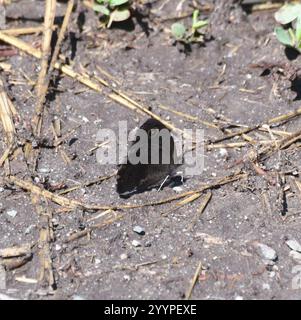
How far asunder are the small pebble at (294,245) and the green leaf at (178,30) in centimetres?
137

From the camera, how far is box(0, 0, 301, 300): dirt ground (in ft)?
8.51

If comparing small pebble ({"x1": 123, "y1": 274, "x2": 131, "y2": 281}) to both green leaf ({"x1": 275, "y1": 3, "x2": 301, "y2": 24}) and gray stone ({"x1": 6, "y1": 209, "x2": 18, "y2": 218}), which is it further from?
green leaf ({"x1": 275, "y1": 3, "x2": 301, "y2": 24})

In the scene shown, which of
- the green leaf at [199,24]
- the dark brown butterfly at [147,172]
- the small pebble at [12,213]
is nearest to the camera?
the small pebble at [12,213]

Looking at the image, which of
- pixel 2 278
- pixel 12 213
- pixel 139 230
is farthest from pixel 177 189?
pixel 2 278

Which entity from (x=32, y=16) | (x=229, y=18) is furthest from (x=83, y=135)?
(x=229, y=18)

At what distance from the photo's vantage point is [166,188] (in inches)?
117

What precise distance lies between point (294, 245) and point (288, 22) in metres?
1.11

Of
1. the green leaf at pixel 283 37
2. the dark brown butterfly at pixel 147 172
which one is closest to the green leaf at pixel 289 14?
the green leaf at pixel 283 37

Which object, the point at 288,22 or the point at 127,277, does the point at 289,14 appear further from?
the point at 127,277

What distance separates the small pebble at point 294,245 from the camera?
107 inches

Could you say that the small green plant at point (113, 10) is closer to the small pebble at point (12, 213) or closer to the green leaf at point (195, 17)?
the green leaf at point (195, 17)

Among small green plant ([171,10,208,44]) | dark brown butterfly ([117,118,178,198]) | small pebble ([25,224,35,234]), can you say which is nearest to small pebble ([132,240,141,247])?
dark brown butterfly ([117,118,178,198])

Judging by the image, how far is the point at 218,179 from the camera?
3.02 metres

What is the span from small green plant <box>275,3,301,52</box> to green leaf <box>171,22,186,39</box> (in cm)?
48
